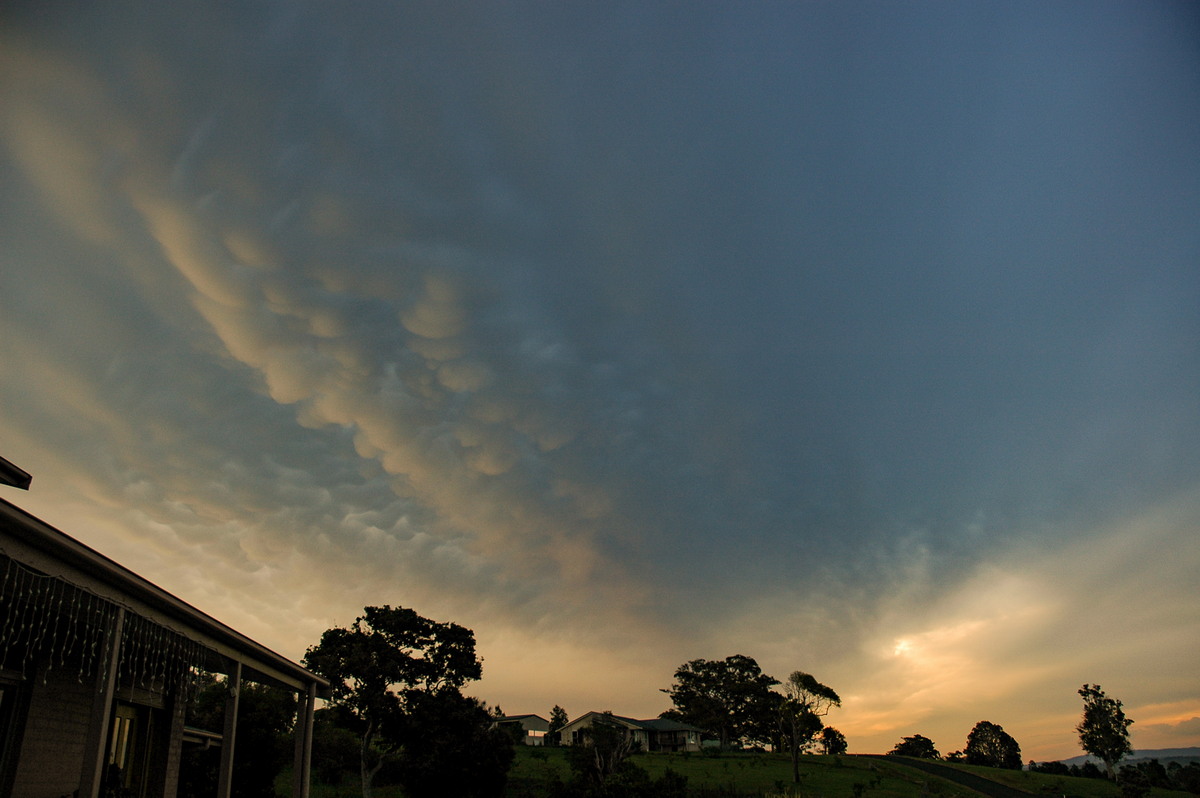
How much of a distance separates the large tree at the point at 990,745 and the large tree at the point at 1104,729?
1572 inches

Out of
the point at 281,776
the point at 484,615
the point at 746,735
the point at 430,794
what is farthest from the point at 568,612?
the point at 746,735

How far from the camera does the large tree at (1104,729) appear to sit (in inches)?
2805

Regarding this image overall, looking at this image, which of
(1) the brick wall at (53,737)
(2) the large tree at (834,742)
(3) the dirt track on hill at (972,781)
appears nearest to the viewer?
(1) the brick wall at (53,737)

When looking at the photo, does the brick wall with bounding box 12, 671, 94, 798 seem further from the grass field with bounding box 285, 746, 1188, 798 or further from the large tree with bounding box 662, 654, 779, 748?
the large tree with bounding box 662, 654, 779, 748

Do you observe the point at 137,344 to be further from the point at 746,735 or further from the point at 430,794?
the point at 746,735

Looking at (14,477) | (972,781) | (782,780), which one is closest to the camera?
(14,477)

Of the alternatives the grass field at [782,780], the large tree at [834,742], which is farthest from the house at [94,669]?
the large tree at [834,742]

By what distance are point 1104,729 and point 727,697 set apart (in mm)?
42922

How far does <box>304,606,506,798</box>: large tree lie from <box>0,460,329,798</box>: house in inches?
968

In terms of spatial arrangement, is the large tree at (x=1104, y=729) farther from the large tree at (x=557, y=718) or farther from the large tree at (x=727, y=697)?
the large tree at (x=557, y=718)

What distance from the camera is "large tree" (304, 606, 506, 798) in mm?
36781

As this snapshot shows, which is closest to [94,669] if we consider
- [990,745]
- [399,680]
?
[399,680]

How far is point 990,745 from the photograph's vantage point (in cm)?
11456

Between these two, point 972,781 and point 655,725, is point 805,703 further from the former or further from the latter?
point 655,725
